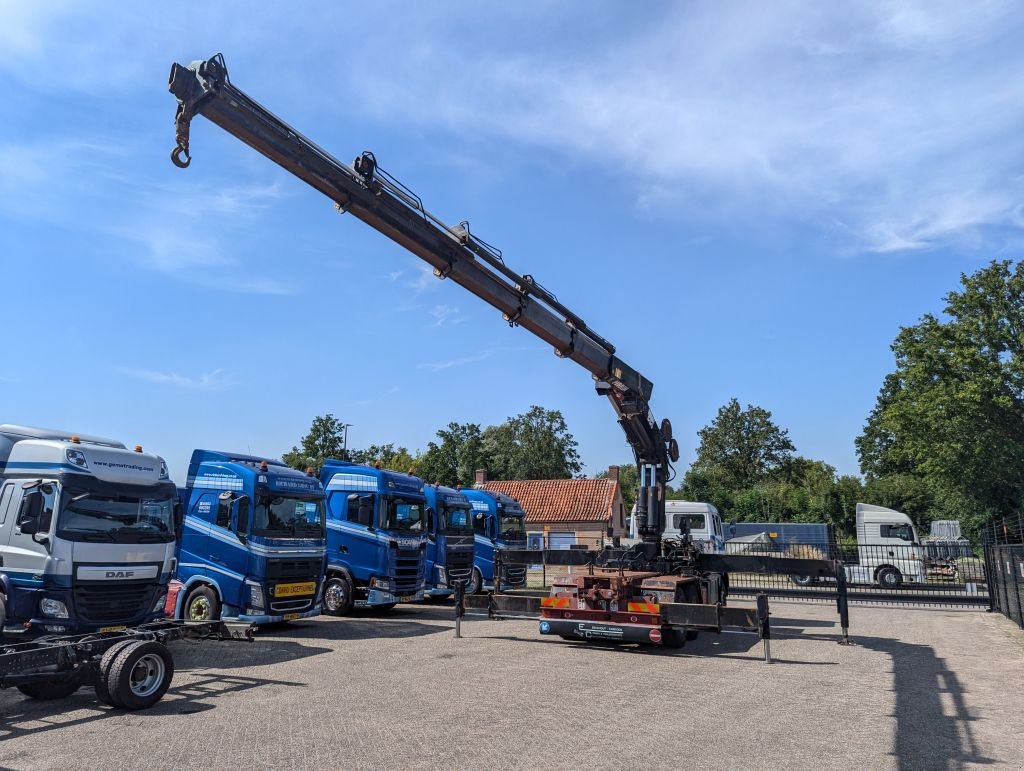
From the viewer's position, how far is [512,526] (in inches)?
889

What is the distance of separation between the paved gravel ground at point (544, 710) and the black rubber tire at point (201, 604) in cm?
90

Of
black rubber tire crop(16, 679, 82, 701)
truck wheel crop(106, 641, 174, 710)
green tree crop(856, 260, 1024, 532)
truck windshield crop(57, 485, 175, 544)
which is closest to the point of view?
truck wheel crop(106, 641, 174, 710)

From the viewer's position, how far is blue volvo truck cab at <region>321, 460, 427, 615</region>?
51.9 ft

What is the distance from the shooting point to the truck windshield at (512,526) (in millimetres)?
21984

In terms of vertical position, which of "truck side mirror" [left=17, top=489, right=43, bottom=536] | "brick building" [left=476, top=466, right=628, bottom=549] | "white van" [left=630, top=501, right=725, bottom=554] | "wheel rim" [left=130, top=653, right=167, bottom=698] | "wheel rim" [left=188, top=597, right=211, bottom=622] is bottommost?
"wheel rim" [left=130, top=653, right=167, bottom=698]

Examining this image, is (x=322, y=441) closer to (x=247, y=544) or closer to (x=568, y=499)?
(x=568, y=499)

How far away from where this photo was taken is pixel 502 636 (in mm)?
13578

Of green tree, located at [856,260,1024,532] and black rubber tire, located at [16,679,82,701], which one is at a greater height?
green tree, located at [856,260,1024,532]

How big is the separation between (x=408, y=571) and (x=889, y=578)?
1782 centimetres

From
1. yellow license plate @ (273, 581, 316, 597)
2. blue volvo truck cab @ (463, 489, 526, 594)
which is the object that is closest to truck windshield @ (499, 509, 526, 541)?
blue volvo truck cab @ (463, 489, 526, 594)

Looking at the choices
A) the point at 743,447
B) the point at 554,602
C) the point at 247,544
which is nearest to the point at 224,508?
the point at 247,544

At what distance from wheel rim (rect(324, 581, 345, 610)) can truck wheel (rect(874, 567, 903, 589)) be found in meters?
18.6

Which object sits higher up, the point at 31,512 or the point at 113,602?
the point at 31,512

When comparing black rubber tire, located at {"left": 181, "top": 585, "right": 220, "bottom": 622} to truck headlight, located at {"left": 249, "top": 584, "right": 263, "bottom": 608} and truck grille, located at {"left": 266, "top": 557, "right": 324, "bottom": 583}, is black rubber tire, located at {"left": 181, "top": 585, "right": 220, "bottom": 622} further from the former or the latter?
truck grille, located at {"left": 266, "top": 557, "right": 324, "bottom": 583}
